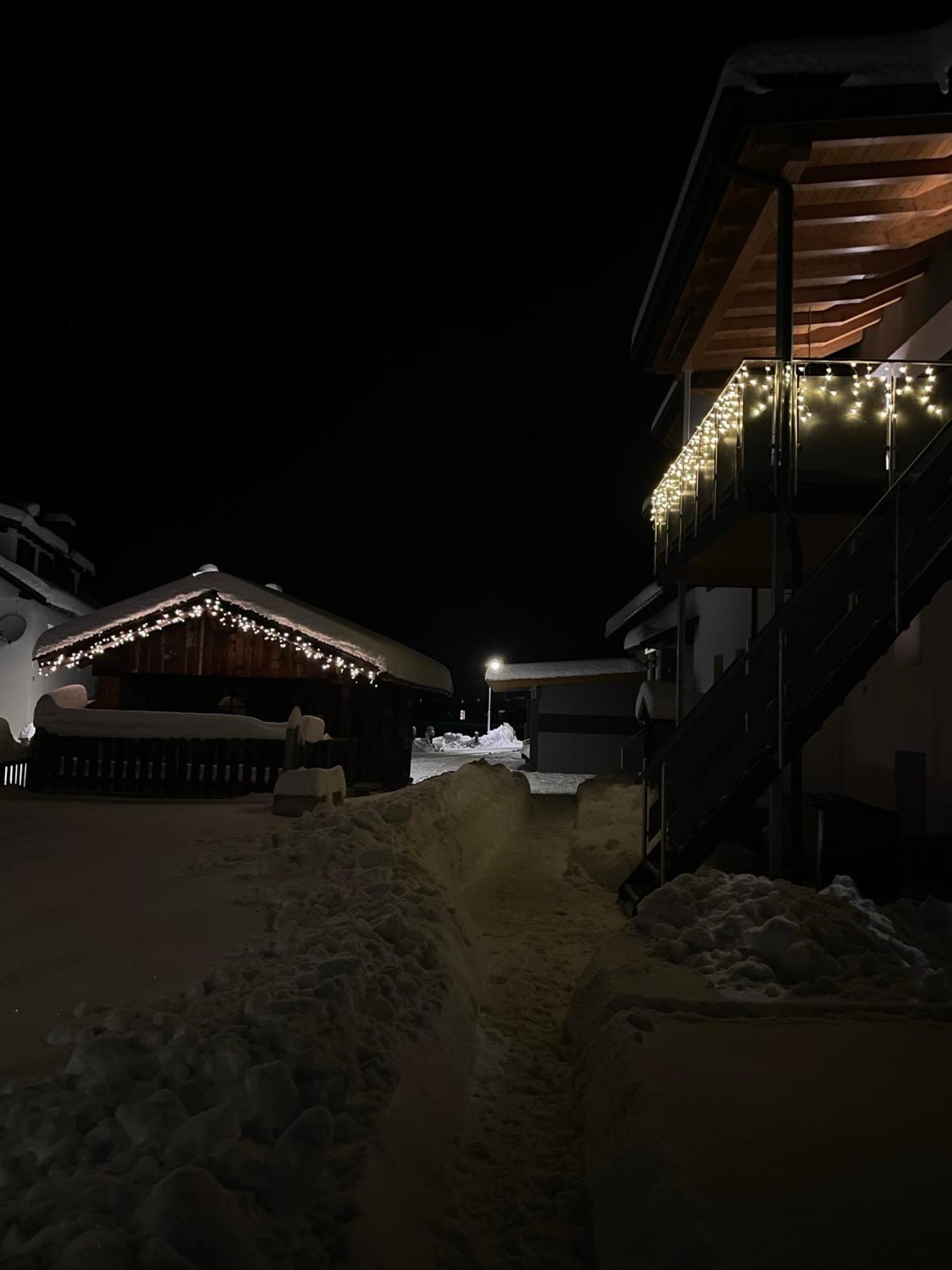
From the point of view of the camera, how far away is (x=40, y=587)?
→ 102 feet

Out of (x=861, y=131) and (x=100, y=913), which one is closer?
(x=100, y=913)

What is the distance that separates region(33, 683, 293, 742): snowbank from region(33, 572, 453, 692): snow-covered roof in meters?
2.57

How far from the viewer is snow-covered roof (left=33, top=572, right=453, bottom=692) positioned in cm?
1617

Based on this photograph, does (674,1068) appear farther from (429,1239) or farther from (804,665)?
(804,665)

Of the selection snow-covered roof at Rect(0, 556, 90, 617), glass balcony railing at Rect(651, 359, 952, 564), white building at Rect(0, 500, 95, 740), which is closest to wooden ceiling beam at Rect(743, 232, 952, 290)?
glass balcony railing at Rect(651, 359, 952, 564)

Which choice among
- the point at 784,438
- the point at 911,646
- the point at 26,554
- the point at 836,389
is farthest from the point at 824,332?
the point at 26,554

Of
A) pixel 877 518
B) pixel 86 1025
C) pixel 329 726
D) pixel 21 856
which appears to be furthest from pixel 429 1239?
pixel 329 726

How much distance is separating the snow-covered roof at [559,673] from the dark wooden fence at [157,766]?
603 inches

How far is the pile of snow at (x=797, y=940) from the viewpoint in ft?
16.7

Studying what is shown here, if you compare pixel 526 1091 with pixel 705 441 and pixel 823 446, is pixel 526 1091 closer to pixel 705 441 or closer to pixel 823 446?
pixel 823 446

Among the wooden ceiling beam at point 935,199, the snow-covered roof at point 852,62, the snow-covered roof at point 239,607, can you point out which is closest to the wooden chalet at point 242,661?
the snow-covered roof at point 239,607

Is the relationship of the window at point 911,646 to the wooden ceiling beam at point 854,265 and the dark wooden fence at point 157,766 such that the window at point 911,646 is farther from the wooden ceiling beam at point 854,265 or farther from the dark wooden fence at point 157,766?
the dark wooden fence at point 157,766

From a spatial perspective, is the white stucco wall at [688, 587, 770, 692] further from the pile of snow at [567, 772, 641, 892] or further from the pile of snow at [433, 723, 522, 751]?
the pile of snow at [433, 723, 522, 751]

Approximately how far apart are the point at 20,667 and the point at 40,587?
3.23m
